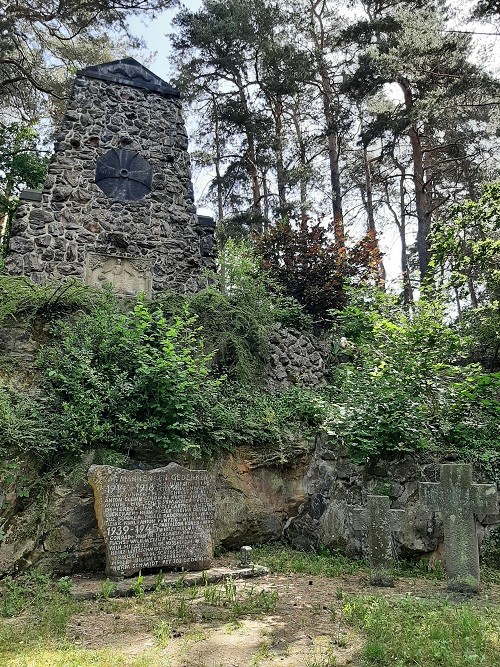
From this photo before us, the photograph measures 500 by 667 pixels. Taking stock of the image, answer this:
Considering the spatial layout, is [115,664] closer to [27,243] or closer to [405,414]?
[405,414]

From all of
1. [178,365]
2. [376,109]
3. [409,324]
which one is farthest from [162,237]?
[376,109]

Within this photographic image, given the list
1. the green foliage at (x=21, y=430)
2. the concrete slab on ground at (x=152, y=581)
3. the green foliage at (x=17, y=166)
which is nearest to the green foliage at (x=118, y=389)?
the green foliage at (x=21, y=430)

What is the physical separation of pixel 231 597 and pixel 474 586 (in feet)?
7.19

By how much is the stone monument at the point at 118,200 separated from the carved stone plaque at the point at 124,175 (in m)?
0.02

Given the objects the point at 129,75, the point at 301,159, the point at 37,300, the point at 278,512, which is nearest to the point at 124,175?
the point at 129,75

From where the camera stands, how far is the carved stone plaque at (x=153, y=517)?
547 centimetres

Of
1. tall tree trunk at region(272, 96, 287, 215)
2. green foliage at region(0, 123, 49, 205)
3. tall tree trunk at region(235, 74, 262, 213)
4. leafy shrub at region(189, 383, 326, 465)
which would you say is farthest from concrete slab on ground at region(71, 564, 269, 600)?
tall tree trunk at region(235, 74, 262, 213)

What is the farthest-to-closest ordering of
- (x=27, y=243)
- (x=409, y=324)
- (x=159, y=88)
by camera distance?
(x=159, y=88) → (x=27, y=243) → (x=409, y=324)

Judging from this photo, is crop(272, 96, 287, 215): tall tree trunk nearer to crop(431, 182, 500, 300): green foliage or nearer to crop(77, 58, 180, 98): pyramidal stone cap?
crop(77, 58, 180, 98): pyramidal stone cap

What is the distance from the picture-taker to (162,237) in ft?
34.8

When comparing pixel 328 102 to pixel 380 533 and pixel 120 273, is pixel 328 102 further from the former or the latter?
pixel 380 533

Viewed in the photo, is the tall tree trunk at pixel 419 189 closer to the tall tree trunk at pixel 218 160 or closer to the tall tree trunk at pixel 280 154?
the tall tree trunk at pixel 280 154

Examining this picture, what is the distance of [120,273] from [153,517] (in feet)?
17.9

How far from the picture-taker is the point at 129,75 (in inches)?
444
